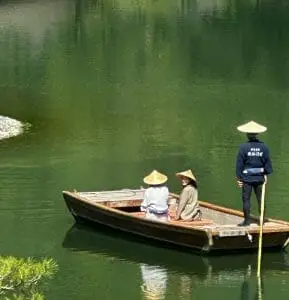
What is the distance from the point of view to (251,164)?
57.2 feet

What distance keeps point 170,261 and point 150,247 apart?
2.77 ft

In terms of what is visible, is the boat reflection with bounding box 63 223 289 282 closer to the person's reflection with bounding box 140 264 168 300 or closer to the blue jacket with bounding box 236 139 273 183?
the person's reflection with bounding box 140 264 168 300

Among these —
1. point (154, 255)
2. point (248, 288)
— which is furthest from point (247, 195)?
point (248, 288)

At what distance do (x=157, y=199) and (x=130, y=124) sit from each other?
13330mm

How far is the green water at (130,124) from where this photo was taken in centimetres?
1691

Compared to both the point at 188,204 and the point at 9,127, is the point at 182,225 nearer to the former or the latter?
the point at 188,204


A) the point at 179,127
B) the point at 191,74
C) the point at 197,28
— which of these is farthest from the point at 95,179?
the point at 197,28

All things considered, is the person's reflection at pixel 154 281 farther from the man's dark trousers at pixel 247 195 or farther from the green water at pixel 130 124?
the man's dark trousers at pixel 247 195

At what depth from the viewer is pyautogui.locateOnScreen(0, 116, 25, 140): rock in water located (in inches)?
1152

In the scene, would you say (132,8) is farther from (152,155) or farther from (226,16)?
(152,155)

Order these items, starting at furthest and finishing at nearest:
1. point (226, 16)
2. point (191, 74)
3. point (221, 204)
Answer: point (226, 16) → point (191, 74) → point (221, 204)

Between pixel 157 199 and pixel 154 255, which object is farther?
pixel 157 199

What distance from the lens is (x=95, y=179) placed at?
2392 cm

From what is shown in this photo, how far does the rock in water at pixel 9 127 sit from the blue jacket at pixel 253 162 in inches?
501
